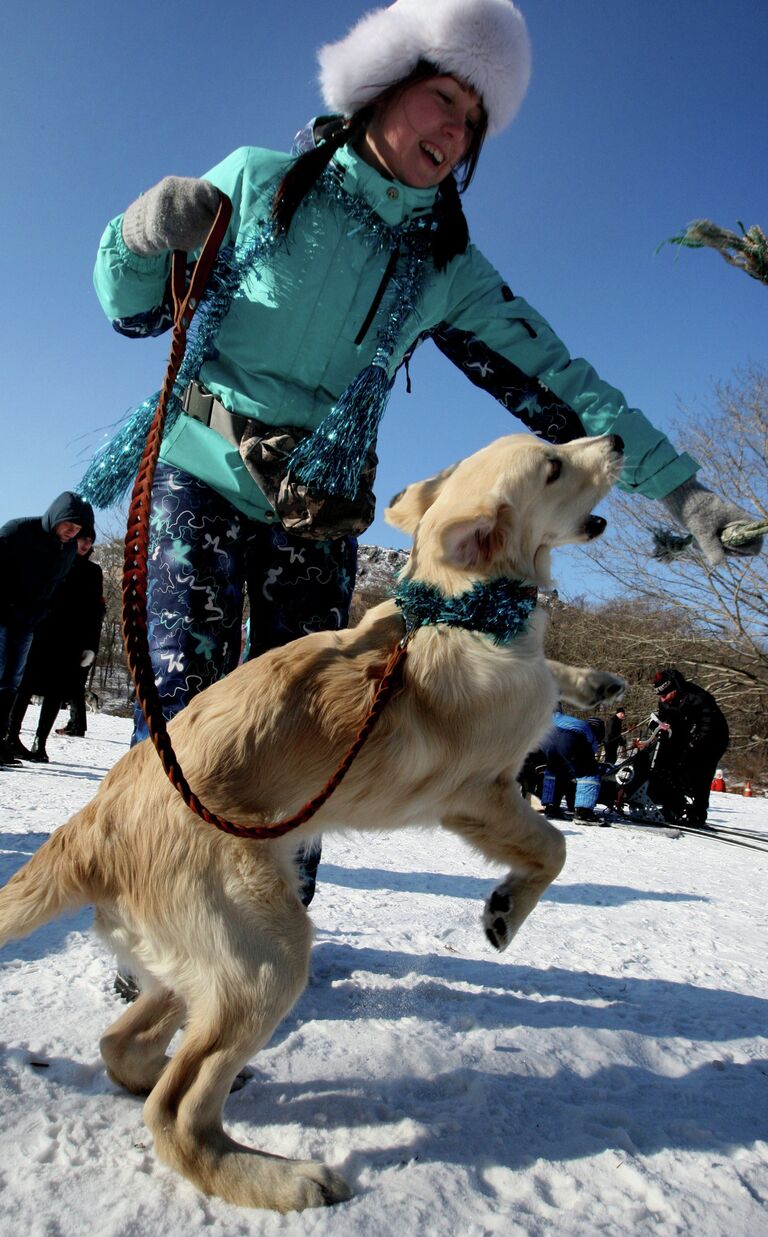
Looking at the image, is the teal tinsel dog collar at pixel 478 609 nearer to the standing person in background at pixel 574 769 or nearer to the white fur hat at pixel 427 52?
the white fur hat at pixel 427 52

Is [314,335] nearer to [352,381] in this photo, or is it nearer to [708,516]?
[352,381]

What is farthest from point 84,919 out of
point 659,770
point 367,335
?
point 659,770

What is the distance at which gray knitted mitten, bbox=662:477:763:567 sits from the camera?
8.80 feet

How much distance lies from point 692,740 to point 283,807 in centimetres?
1064

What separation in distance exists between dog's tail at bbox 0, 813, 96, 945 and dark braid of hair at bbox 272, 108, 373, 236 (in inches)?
80.8

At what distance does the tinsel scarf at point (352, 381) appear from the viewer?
7.84ft

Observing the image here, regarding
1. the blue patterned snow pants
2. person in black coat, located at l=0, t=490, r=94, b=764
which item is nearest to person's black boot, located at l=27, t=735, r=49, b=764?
person in black coat, located at l=0, t=490, r=94, b=764

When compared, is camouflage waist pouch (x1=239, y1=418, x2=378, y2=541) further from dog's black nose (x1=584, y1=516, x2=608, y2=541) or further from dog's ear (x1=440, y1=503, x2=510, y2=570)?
dog's black nose (x1=584, y1=516, x2=608, y2=541)

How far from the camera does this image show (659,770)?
11.2 m

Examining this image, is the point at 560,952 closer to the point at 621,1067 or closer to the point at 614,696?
the point at 621,1067

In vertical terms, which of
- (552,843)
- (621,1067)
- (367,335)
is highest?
(367,335)

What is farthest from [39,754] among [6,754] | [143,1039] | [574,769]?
[143,1039]

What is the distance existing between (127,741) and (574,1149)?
517 inches

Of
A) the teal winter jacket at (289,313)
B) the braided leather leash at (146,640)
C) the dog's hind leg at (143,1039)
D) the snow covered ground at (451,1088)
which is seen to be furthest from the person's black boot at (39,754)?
the braided leather leash at (146,640)
